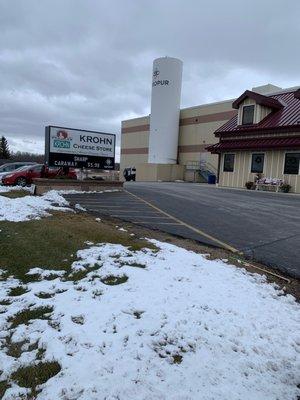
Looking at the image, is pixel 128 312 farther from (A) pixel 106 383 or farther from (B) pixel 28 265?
(B) pixel 28 265

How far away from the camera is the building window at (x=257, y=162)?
27906mm

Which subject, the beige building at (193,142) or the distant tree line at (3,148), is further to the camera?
the distant tree line at (3,148)

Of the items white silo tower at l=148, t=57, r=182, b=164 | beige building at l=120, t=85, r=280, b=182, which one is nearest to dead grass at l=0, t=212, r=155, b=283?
beige building at l=120, t=85, r=280, b=182

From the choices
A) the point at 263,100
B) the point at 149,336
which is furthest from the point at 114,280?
the point at 263,100

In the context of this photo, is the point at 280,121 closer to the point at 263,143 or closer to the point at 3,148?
the point at 263,143

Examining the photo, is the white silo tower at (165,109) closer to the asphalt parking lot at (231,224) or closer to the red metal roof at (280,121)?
the red metal roof at (280,121)

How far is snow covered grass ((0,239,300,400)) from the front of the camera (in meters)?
3.19

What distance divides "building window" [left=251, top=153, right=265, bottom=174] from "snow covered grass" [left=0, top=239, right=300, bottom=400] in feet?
76.0

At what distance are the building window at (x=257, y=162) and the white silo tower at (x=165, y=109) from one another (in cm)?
2217

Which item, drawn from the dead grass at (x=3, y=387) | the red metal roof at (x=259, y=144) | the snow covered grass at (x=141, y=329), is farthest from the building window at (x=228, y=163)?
the dead grass at (x=3, y=387)

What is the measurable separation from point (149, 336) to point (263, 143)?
24.7 metres

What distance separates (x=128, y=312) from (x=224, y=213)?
913 cm

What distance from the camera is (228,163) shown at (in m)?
30.6

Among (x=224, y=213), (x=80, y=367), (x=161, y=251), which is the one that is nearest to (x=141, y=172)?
(x=224, y=213)
